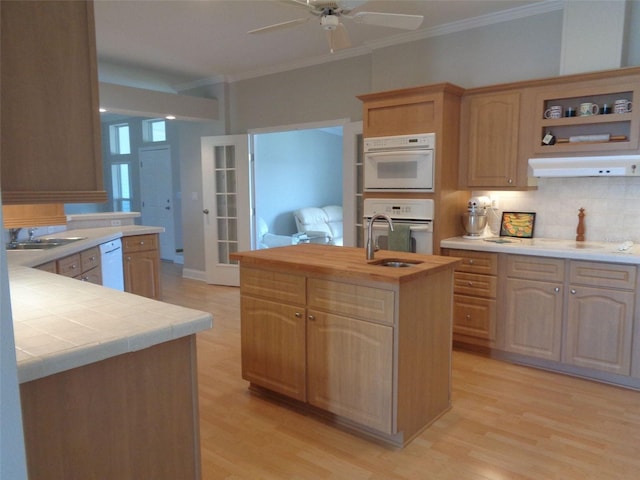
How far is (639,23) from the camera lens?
3230 millimetres

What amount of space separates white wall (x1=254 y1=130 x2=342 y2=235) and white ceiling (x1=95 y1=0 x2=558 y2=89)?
184cm

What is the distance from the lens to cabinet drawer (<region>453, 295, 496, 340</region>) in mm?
3500

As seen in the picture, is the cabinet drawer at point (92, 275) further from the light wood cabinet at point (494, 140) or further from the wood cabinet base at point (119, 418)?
the light wood cabinet at point (494, 140)

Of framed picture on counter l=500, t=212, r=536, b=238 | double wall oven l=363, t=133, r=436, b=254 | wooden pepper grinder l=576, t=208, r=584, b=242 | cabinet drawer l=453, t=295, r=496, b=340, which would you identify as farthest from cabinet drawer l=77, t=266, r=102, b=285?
wooden pepper grinder l=576, t=208, r=584, b=242

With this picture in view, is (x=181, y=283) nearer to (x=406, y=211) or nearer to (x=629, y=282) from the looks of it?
(x=406, y=211)

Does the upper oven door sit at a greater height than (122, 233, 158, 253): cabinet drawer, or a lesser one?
greater

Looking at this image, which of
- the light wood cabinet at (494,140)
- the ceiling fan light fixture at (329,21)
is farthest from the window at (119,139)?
the ceiling fan light fixture at (329,21)

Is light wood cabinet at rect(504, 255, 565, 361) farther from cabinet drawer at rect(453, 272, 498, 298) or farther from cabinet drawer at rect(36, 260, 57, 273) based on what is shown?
cabinet drawer at rect(36, 260, 57, 273)

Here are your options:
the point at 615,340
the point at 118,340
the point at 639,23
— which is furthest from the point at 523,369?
the point at 118,340

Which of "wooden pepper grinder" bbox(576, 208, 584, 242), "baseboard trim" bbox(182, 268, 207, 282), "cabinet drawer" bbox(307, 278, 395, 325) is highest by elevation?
"wooden pepper grinder" bbox(576, 208, 584, 242)

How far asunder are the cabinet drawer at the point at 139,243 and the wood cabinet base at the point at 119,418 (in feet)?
10.2

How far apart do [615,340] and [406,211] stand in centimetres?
170

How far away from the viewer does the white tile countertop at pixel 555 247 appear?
2.94 m

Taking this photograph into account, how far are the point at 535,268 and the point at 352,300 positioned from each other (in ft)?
5.31
